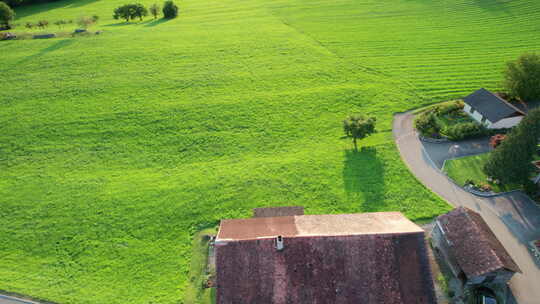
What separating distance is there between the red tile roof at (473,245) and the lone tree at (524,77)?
107 feet

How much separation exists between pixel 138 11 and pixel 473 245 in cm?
10405

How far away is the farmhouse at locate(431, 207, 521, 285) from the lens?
25611 millimetres

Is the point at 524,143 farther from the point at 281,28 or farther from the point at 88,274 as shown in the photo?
the point at 281,28

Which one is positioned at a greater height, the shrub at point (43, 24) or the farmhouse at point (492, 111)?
the shrub at point (43, 24)

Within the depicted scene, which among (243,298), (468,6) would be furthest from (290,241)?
(468,6)

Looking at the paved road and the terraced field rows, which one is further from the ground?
the terraced field rows

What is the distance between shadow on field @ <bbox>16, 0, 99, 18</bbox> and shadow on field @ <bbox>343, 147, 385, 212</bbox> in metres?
115

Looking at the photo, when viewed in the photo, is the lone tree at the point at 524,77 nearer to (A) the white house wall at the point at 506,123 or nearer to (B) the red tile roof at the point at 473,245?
(A) the white house wall at the point at 506,123

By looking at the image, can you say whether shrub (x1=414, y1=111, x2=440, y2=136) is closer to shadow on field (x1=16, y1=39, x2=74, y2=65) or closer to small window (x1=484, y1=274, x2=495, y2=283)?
small window (x1=484, y1=274, x2=495, y2=283)

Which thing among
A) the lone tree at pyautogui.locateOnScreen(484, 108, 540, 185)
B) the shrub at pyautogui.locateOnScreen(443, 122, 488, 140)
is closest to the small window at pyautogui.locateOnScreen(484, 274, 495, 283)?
the lone tree at pyautogui.locateOnScreen(484, 108, 540, 185)

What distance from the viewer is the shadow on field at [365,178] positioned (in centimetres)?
3603

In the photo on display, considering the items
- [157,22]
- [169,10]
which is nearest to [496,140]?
[157,22]

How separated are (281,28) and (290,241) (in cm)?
7453

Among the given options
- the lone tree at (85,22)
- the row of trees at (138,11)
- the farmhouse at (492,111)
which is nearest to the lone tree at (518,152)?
the farmhouse at (492,111)
